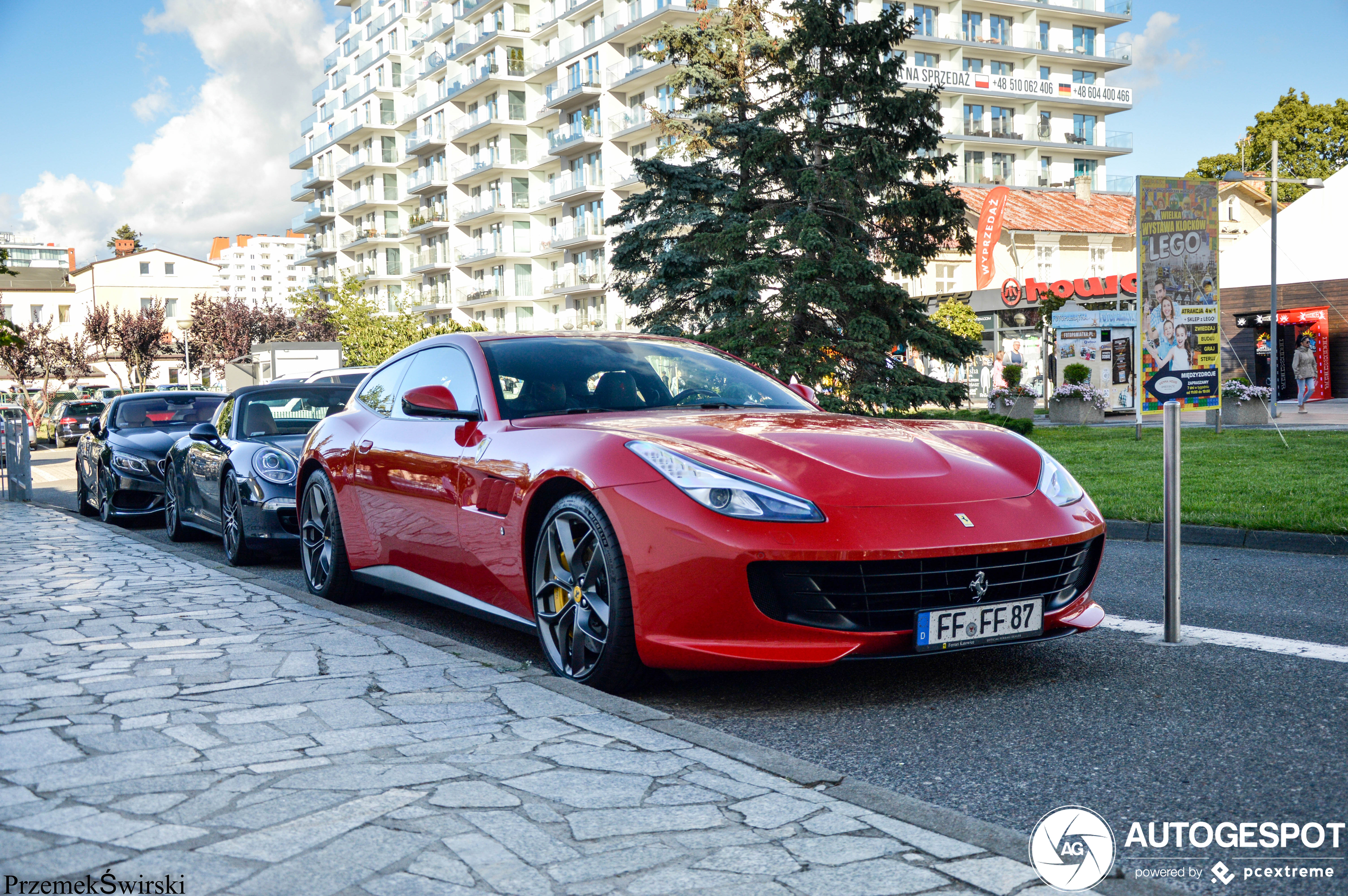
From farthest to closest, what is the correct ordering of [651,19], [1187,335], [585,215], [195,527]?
1. [585,215]
2. [651,19]
3. [1187,335]
4. [195,527]

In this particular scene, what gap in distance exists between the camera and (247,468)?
27.8ft

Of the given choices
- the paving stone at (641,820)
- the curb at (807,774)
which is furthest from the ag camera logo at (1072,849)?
the paving stone at (641,820)

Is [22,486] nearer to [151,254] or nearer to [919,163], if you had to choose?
[919,163]

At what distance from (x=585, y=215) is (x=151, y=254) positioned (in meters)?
71.1

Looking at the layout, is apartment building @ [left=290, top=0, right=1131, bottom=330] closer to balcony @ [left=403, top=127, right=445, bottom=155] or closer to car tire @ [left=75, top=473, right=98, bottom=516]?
balcony @ [left=403, top=127, right=445, bottom=155]

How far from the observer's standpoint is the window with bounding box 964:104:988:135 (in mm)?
61719

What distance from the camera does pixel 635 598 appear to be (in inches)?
154

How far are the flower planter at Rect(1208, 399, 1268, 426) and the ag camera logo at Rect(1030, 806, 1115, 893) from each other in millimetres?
21079

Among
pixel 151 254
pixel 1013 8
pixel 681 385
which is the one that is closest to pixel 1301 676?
pixel 681 385

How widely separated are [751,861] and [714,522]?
4.78ft

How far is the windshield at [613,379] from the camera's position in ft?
16.6

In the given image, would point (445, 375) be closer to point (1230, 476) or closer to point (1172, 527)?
point (1172, 527)

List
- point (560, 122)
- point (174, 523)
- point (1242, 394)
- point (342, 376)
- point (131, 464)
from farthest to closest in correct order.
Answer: point (560, 122) < point (1242, 394) < point (342, 376) < point (131, 464) < point (174, 523)

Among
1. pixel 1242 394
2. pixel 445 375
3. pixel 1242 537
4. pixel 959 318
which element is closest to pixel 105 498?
pixel 445 375
